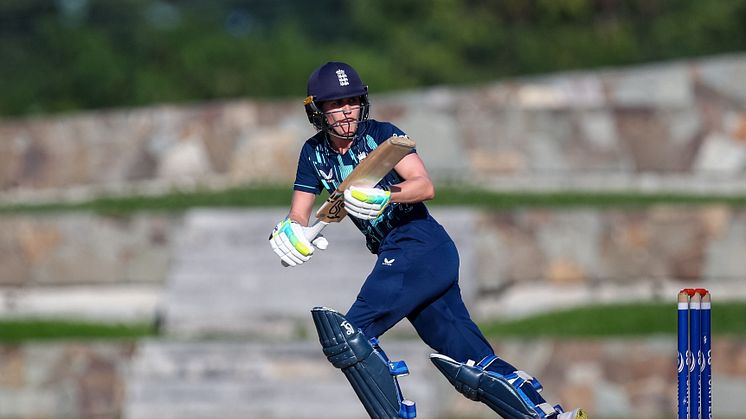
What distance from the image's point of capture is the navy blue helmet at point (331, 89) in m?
7.75

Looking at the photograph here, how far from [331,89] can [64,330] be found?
705 cm

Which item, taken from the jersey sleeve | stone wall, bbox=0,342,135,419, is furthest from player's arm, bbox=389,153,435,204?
stone wall, bbox=0,342,135,419

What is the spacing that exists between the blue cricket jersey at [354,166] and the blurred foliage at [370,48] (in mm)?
20775

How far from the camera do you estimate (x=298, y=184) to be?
26.8 feet

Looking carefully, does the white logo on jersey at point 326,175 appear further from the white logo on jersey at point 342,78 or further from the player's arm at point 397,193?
the white logo on jersey at point 342,78

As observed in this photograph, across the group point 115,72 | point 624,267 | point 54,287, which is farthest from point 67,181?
point 115,72

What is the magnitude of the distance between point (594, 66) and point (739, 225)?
17514 millimetres

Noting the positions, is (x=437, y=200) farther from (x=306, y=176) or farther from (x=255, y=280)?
(x=306, y=176)

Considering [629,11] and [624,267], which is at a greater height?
[629,11]

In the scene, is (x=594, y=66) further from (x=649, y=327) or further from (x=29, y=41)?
(x=649, y=327)

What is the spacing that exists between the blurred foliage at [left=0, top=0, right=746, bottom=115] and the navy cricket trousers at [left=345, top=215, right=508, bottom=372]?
21.0 metres

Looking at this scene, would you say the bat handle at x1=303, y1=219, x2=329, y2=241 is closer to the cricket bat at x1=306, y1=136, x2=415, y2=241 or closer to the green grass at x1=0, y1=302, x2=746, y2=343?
the cricket bat at x1=306, y1=136, x2=415, y2=241

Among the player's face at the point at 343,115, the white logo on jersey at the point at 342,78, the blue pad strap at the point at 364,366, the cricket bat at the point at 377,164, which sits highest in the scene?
the white logo on jersey at the point at 342,78

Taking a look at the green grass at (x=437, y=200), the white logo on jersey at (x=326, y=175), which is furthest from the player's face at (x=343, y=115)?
the green grass at (x=437, y=200)
